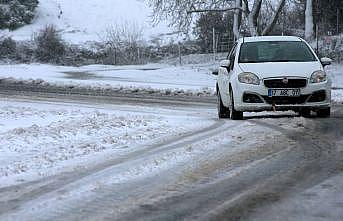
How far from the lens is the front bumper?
12.3 meters

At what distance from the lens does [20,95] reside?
20.5 metres

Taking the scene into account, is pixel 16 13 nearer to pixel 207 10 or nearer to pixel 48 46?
pixel 48 46

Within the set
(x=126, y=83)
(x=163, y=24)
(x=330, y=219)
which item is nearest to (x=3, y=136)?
(x=330, y=219)

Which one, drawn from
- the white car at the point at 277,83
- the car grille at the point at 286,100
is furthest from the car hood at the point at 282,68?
the car grille at the point at 286,100

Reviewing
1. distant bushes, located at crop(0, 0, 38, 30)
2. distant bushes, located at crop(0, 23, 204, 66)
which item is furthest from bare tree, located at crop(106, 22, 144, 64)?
distant bushes, located at crop(0, 0, 38, 30)

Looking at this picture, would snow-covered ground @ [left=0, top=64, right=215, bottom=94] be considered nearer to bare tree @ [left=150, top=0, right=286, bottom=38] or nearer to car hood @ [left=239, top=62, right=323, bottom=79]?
Answer: bare tree @ [left=150, top=0, right=286, bottom=38]

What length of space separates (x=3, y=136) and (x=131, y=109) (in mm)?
5316

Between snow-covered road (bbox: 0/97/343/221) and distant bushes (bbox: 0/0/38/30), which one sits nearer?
snow-covered road (bbox: 0/97/343/221)

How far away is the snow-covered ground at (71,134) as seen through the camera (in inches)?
326

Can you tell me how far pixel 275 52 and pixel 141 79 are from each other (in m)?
16.1

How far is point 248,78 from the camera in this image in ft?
40.8

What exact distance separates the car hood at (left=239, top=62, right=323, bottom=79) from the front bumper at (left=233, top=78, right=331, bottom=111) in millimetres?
224

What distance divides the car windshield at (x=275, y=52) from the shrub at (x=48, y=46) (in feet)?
101

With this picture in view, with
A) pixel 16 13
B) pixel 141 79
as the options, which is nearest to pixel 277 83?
pixel 141 79
